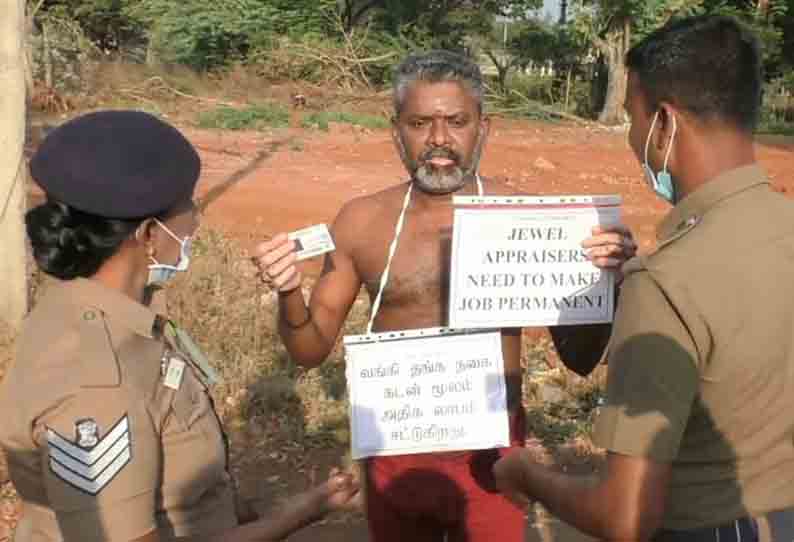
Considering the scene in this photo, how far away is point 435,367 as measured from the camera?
2.90 metres

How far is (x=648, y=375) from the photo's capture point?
1854mm

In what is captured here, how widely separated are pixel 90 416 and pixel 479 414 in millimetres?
1349

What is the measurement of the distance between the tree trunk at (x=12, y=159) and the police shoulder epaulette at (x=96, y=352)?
13.6 feet

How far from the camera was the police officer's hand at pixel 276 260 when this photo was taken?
2.72 metres

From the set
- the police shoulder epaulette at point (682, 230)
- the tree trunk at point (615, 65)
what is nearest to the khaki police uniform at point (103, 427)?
the police shoulder epaulette at point (682, 230)

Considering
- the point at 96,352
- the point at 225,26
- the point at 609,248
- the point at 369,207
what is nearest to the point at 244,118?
the point at 225,26

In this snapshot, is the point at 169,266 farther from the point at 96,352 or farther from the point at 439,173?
the point at 439,173

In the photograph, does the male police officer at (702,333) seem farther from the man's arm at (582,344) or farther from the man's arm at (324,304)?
the man's arm at (324,304)

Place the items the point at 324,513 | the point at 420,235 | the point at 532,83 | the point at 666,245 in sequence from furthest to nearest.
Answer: the point at 532,83
the point at 420,235
the point at 324,513
the point at 666,245

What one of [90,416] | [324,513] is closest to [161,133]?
[90,416]

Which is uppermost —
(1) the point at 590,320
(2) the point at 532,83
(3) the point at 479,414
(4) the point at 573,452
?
(1) the point at 590,320

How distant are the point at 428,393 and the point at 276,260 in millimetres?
579

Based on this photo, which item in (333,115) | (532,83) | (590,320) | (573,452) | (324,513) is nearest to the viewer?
(324,513)

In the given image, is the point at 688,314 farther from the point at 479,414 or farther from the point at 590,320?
the point at 479,414
